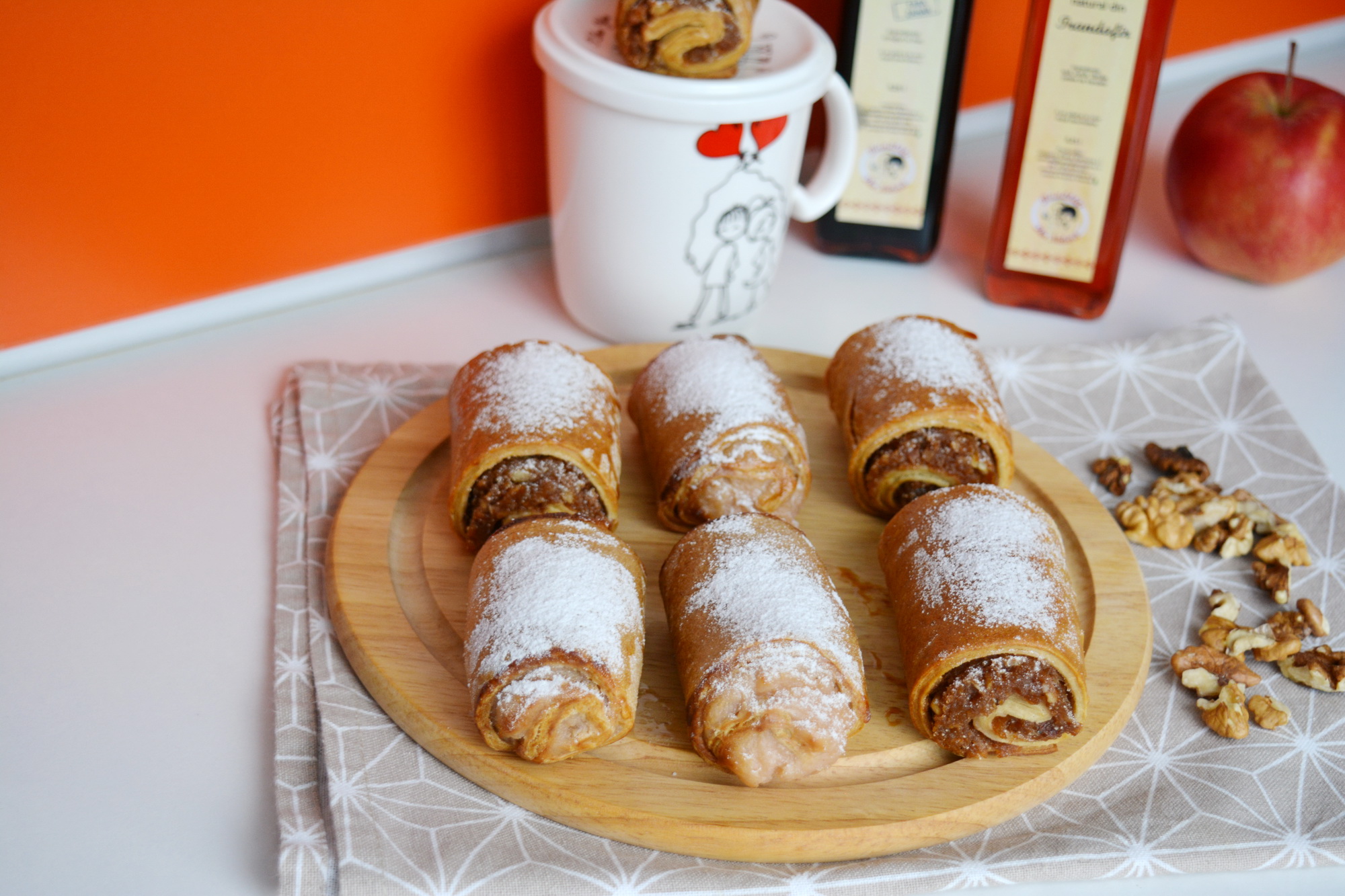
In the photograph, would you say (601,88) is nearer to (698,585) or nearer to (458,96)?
(458,96)

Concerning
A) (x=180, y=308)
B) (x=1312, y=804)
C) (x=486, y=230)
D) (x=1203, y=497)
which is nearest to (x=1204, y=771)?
(x=1312, y=804)

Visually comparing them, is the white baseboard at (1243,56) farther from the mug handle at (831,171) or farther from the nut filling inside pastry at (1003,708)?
the nut filling inside pastry at (1003,708)

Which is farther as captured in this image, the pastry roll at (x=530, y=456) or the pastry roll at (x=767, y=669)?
the pastry roll at (x=530, y=456)

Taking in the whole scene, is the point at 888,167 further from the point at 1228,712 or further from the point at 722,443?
the point at 1228,712

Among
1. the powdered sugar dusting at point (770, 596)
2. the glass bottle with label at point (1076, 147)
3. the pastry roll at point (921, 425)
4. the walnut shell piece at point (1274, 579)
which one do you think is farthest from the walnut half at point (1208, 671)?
the glass bottle with label at point (1076, 147)

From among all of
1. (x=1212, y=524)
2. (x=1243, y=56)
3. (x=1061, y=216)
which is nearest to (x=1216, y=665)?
(x=1212, y=524)

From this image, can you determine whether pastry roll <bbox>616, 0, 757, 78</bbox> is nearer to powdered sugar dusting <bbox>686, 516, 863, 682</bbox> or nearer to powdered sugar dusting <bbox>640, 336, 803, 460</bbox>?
powdered sugar dusting <bbox>640, 336, 803, 460</bbox>

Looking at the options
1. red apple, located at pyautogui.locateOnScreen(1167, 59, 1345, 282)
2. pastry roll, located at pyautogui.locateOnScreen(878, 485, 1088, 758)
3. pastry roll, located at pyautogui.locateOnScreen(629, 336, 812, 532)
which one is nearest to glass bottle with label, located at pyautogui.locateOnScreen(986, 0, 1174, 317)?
red apple, located at pyautogui.locateOnScreen(1167, 59, 1345, 282)
